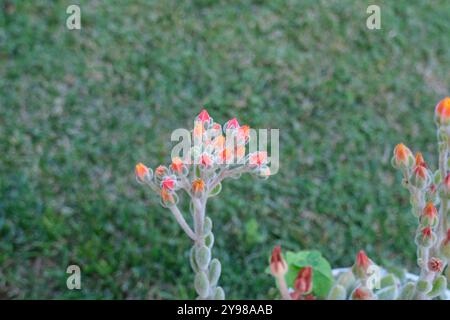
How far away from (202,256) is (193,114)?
51.5 inches

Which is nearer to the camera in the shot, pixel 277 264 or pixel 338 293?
pixel 277 264

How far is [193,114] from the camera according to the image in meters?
2.28

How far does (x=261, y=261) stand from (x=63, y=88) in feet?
3.48

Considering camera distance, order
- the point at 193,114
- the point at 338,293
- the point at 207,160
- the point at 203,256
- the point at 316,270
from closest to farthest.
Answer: the point at 207,160, the point at 203,256, the point at 338,293, the point at 316,270, the point at 193,114

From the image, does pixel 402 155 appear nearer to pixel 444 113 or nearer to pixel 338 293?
pixel 444 113

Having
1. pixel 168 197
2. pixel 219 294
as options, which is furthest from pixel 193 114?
→ pixel 168 197

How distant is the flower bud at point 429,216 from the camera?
36.9 inches

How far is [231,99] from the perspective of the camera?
2.33 m

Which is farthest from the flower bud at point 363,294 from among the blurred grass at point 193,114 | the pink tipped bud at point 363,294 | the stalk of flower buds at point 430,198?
the blurred grass at point 193,114

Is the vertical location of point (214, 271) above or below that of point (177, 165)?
below

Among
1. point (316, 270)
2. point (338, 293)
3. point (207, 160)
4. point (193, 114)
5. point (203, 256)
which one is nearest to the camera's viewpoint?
point (207, 160)

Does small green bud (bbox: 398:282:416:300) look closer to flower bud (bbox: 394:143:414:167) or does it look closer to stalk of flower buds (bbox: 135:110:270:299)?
flower bud (bbox: 394:143:414:167)

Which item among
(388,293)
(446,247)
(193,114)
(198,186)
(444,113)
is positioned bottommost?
(388,293)
